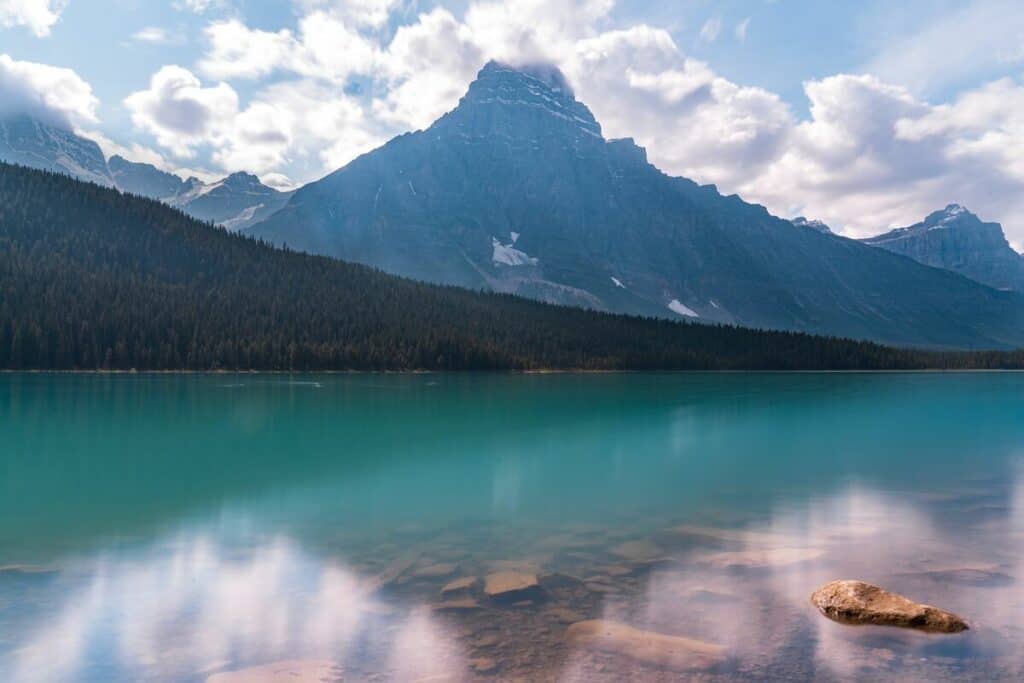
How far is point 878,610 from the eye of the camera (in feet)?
52.7

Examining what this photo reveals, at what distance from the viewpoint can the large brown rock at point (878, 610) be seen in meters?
15.7

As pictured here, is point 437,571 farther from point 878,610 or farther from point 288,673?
point 878,610

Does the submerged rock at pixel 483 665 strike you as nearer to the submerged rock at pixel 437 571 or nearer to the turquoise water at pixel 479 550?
the turquoise water at pixel 479 550

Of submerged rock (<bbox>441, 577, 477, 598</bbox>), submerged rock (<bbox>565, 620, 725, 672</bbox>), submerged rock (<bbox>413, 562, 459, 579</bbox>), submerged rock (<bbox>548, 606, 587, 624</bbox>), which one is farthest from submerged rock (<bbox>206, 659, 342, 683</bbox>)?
submerged rock (<bbox>413, 562, 459, 579</bbox>)

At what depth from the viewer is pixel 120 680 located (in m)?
13.3

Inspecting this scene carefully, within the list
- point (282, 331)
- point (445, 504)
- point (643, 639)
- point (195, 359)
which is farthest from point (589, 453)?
point (282, 331)

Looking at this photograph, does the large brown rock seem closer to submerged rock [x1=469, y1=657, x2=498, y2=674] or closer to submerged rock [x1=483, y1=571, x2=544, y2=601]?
submerged rock [x1=483, y1=571, x2=544, y2=601]

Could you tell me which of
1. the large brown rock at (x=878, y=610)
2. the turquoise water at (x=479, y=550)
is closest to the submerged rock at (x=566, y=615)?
the turquoise water at (x=479, y=550)

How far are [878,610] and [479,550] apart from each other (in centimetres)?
1132

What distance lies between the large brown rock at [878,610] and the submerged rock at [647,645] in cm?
352

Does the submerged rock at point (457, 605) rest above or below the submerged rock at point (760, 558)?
above

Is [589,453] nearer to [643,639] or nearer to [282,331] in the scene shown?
[643,639]

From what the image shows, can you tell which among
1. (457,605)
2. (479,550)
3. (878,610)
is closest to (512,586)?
(457,605)

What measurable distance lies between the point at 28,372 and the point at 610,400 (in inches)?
4332
